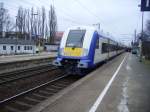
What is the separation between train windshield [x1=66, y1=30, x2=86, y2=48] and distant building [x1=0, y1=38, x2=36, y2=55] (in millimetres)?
40611

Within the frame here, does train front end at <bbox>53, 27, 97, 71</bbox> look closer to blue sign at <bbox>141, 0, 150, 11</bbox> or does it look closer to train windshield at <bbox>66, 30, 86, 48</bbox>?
train windshield at <bbox>66, 30, 86, 48</bbox>

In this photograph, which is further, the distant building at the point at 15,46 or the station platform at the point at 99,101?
the distant building at the point at 15,46

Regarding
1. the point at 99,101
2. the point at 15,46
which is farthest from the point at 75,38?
the point at 15,46

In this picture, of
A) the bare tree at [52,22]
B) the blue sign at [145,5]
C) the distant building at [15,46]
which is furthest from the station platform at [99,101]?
the bare tree at [52,22]

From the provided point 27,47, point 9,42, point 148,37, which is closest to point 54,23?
point 27,47

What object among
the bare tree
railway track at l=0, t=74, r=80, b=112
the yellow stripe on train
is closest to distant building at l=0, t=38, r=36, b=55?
the bare tree

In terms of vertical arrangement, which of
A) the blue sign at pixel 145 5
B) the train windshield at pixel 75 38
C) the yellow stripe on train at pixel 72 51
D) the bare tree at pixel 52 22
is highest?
the bare tree at pixel 52 22

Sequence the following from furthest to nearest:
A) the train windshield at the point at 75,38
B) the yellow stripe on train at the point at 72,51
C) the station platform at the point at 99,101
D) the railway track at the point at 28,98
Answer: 1. the train windshield at the point at 75,38
2. the yellow stripe on train at the point at 72,51
3. the railway track at the point at 28,98
4. the station platform at the point at 99,101

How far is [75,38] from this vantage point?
51.3ft

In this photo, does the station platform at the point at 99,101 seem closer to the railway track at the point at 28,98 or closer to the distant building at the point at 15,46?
the railway track at the point at 28,98

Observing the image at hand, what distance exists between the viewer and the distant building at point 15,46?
5512cm

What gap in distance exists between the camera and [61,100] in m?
8.18

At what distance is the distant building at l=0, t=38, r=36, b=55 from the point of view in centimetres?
5512

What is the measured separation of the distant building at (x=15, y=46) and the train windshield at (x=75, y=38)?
40.6 meters
